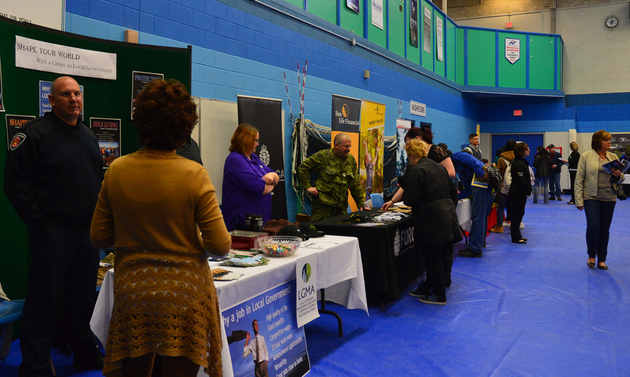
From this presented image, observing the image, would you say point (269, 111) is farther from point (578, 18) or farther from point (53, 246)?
point (578, 18)

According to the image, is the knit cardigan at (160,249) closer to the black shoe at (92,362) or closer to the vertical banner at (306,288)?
the vertical banner at (306,288)

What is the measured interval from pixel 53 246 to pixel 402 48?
8.05 meters

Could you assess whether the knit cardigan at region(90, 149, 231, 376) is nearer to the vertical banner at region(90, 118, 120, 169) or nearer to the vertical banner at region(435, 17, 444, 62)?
the vertical banner at region(90, 118, 120, 169)

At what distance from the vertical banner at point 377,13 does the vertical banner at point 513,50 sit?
6867 millimetres

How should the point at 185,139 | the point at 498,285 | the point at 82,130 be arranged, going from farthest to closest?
the point at 498,285
the point at 82,130
the point at 185,139

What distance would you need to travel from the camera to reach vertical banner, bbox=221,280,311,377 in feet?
7.18

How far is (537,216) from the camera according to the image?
32.2 feet

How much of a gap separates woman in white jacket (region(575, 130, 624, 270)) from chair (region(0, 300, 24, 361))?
16.1 ft

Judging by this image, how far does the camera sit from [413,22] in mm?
9727

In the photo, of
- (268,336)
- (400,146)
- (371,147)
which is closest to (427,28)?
(400,146)

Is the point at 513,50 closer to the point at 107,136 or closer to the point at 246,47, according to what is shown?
the point at 246,47

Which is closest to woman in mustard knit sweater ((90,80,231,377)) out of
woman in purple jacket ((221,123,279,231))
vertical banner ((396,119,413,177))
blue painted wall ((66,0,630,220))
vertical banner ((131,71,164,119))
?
woman in purple jacket ((221,123,279,231))

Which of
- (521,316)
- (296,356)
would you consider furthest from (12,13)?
(521,316)

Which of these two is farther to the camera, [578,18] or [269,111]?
[578,18]
